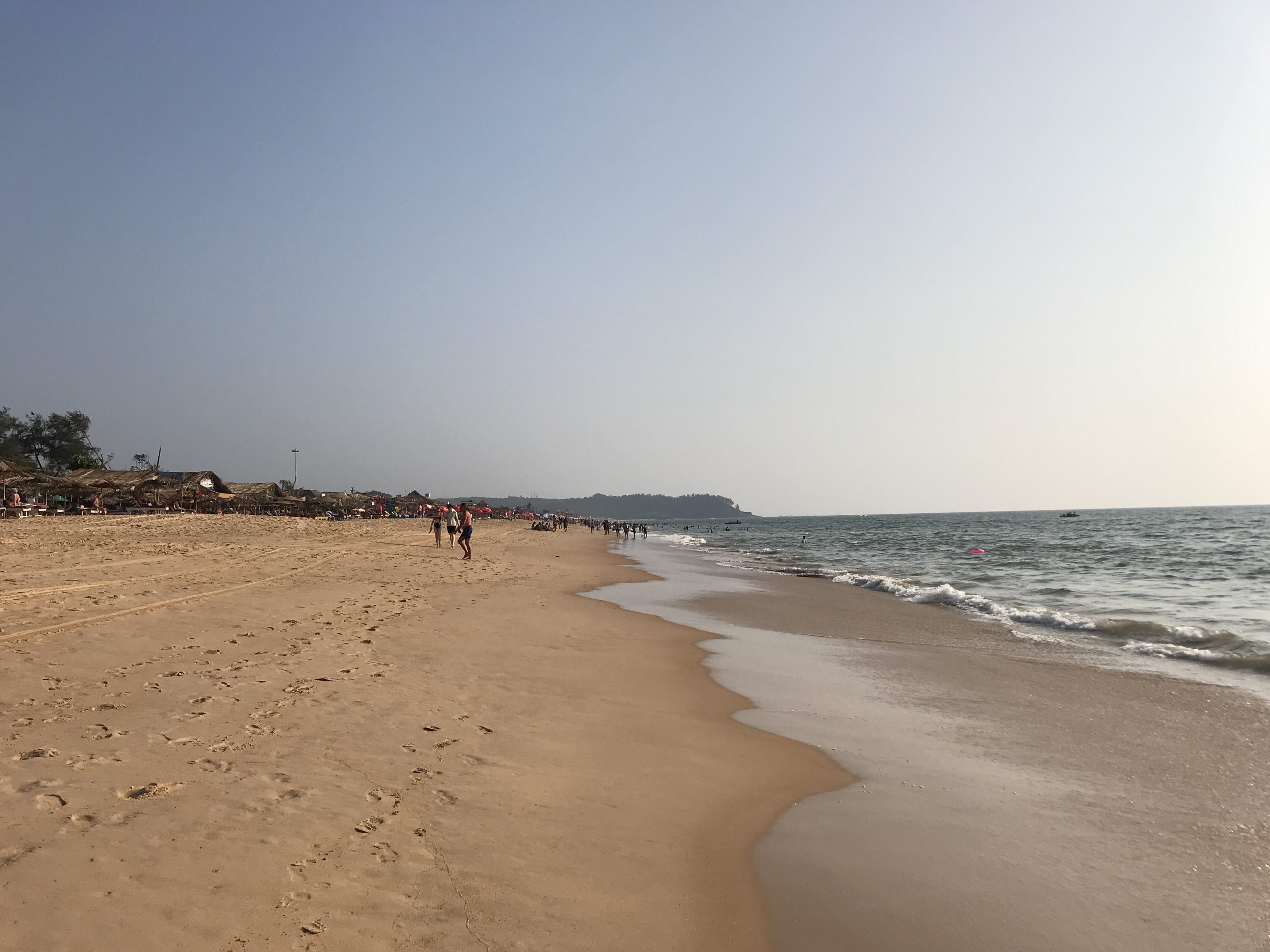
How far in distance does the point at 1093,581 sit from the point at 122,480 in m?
52.7

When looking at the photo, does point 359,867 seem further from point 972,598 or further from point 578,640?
point 972,598

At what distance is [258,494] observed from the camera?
192 ft

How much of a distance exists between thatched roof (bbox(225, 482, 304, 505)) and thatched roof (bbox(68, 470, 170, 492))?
8.60m

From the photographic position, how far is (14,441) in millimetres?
75625

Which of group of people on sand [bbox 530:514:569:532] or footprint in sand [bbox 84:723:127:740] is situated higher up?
footprint in sand [bbox 84:723:127:740]

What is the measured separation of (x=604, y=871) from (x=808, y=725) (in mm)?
3796

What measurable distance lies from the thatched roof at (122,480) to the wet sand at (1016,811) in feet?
→ 155

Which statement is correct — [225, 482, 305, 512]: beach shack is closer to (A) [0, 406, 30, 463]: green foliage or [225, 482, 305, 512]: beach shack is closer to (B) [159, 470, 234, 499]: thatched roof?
(B) [159, 470, 234, 499]: thatched roof

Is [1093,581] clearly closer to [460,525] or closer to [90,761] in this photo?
[460,525]

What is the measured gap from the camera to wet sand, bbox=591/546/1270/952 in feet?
11.7

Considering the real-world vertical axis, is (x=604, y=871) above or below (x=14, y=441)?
below

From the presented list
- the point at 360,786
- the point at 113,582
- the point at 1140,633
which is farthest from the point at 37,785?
the point at 1140,633

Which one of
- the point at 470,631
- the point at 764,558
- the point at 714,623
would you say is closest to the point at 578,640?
the point at 470,631

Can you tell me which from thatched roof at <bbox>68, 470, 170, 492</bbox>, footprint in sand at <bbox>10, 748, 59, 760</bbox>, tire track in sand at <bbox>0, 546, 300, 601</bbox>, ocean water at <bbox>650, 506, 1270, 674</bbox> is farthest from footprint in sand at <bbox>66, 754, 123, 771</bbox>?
thatched roof at <bbox>68, 470, 170, 492</bbox>
